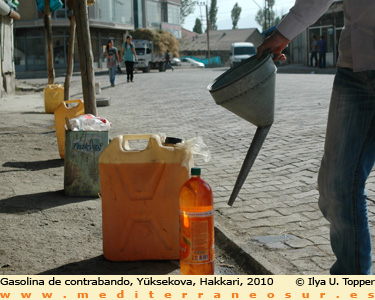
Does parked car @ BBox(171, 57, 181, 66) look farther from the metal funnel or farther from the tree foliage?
the metal funnel

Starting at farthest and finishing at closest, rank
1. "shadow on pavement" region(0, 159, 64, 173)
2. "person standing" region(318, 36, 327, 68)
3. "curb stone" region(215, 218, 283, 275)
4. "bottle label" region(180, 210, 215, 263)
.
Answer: "person standing" region(318, 36, 327, 68)
"shadow on pavement" region(0, 159, 64, 173)
"curb stone" region(215, 218, 283, 275)
"bottle label" region(180, 210, 215, 263)

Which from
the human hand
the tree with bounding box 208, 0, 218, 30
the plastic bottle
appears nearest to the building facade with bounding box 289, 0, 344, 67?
the plastic bottle

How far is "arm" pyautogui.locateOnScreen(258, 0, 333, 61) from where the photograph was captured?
8.86 ft

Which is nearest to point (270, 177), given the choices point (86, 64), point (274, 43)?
point (86, 64)

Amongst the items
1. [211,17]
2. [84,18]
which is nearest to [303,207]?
[84,18]

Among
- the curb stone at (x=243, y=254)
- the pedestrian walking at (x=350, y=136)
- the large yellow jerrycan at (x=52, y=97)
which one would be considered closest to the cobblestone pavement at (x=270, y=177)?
the curb stone at (x=243, y=254)

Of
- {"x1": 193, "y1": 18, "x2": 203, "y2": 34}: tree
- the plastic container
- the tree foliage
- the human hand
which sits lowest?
the plastic container

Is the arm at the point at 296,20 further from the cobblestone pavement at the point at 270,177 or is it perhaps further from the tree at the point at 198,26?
the tree at the point at 198,26

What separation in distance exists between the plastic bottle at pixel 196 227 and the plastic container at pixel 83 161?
93.7 inches

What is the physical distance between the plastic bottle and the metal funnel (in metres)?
0.27

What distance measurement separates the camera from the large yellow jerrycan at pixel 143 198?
3.68m

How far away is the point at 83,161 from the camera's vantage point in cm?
553

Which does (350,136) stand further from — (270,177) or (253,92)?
(270,177)

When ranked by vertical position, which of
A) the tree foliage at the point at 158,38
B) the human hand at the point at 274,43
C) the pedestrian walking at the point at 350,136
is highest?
the tree foliage at the point at 158,38
